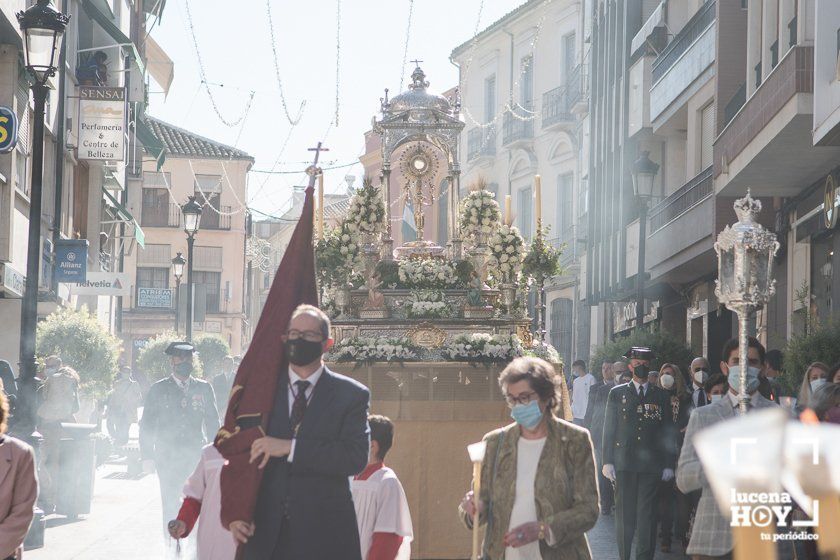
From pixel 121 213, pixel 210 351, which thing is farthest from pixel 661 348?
pixel 210 351

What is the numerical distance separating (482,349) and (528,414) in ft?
23.9

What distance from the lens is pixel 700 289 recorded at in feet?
104

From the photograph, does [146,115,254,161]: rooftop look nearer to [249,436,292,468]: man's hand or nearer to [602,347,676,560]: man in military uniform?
[602,347,676,560]: man in military uniform

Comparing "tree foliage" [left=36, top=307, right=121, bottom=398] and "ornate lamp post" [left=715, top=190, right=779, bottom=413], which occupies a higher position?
"ornate lamp post" [left=715, top=190, right=779, bottom=413]

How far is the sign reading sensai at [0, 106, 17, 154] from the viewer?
21328mm

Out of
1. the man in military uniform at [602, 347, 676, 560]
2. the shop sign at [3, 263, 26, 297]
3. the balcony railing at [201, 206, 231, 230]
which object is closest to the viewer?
the man in military uniform at [602, 347, 676, 560]

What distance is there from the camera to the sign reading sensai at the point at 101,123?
96.8 feet

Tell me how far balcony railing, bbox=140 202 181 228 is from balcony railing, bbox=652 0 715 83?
44.6 metres

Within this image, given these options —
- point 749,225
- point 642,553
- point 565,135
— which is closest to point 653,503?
point 642,553

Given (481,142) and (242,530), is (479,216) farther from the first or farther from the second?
(481,142)

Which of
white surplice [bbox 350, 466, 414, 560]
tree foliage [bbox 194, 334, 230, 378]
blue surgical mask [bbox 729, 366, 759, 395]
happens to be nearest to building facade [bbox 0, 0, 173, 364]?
tree foliage [bbox 194, 334, 230, 378]

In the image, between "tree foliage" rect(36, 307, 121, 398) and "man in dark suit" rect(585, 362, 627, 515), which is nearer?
"man in dark suit" rect(585, 362, 627, 515)

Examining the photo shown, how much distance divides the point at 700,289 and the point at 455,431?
62.3 ft

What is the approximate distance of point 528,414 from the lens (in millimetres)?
6914
